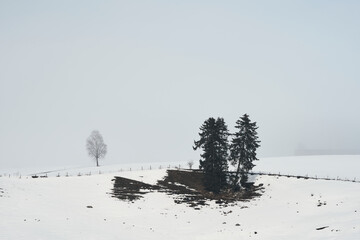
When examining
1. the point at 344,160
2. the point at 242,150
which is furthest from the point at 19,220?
the point at 344,160

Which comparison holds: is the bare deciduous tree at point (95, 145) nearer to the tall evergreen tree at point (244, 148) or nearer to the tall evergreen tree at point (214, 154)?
the tall evergreen tree at point (214, 154)

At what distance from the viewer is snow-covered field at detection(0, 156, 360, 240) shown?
2581 cm

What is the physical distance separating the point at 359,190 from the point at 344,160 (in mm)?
51178

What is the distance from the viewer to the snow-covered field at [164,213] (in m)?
25.8

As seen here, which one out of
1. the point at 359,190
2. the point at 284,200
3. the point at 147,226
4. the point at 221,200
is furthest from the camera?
the point at 221,200

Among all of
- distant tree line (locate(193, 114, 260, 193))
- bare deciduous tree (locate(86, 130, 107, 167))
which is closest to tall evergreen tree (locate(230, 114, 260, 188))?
distant tree line (locate(193, 114, 260, 193))

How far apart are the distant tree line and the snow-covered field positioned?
237 inches

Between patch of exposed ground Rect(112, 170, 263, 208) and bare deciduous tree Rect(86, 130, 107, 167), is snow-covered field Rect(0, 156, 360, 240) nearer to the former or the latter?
patch of exposed ground Rect(112, 170, 263, 208)

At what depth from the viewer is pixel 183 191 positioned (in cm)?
5209

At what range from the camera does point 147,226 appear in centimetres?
3284

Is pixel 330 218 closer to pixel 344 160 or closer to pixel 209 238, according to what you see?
pixel 209 238

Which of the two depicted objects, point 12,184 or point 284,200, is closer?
point 12,184

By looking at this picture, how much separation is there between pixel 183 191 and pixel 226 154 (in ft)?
39.2

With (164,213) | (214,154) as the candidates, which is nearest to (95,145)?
(214,154)
